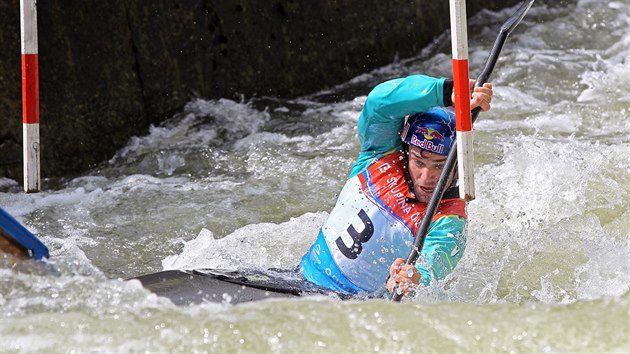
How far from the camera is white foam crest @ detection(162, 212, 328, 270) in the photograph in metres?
4.39

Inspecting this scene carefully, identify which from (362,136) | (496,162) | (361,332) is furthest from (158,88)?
(361,332)

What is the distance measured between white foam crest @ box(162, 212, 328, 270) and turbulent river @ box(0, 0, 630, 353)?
10mm

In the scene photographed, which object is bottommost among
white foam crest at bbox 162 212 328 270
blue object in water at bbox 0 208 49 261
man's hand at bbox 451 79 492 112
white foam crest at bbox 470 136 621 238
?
white foam crest at bbox 162 212 328 270

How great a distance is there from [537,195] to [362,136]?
137cm

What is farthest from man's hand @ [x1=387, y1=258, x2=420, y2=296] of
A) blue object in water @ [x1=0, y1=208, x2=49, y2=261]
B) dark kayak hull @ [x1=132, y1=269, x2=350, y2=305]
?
blue object in water @ [x1=0, y1=208, x2=49, y2=261]

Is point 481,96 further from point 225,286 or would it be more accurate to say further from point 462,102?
point 225,286

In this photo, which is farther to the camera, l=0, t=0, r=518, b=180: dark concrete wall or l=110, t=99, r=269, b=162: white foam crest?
l=110, t=99, r=269, b=162: white foam crest

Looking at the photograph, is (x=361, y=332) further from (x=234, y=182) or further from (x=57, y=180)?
(x=57, y=180)

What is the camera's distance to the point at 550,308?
116 inches

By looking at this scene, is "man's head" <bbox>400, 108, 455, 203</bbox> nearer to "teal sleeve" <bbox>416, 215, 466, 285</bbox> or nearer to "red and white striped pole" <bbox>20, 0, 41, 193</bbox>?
"teal sleeve" <bbox>416, 215, 466, 285</bbox>

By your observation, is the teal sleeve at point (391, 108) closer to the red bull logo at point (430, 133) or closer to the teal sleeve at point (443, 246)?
the red bull logo at point (430, 133)

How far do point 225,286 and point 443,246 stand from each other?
776 mm

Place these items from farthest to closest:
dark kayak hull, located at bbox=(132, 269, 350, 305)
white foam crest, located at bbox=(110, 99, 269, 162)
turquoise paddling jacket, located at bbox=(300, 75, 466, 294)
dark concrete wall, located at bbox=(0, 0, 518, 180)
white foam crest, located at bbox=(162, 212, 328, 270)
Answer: white foam crest, located at bbox=(110, 99, 269, 162) < dark concrete wall, located at bbox=(0, 0, 518, 180) < white foam crest, located at bbox=(162, 212, 328, 270) < turquoise paddling jacket, located at bbox=(300, 75, 466, 294) < dark kayak hull, located at bbox=(132, 269, 350, 305)

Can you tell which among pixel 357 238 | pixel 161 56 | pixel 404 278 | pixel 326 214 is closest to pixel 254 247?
pixel 326 214
